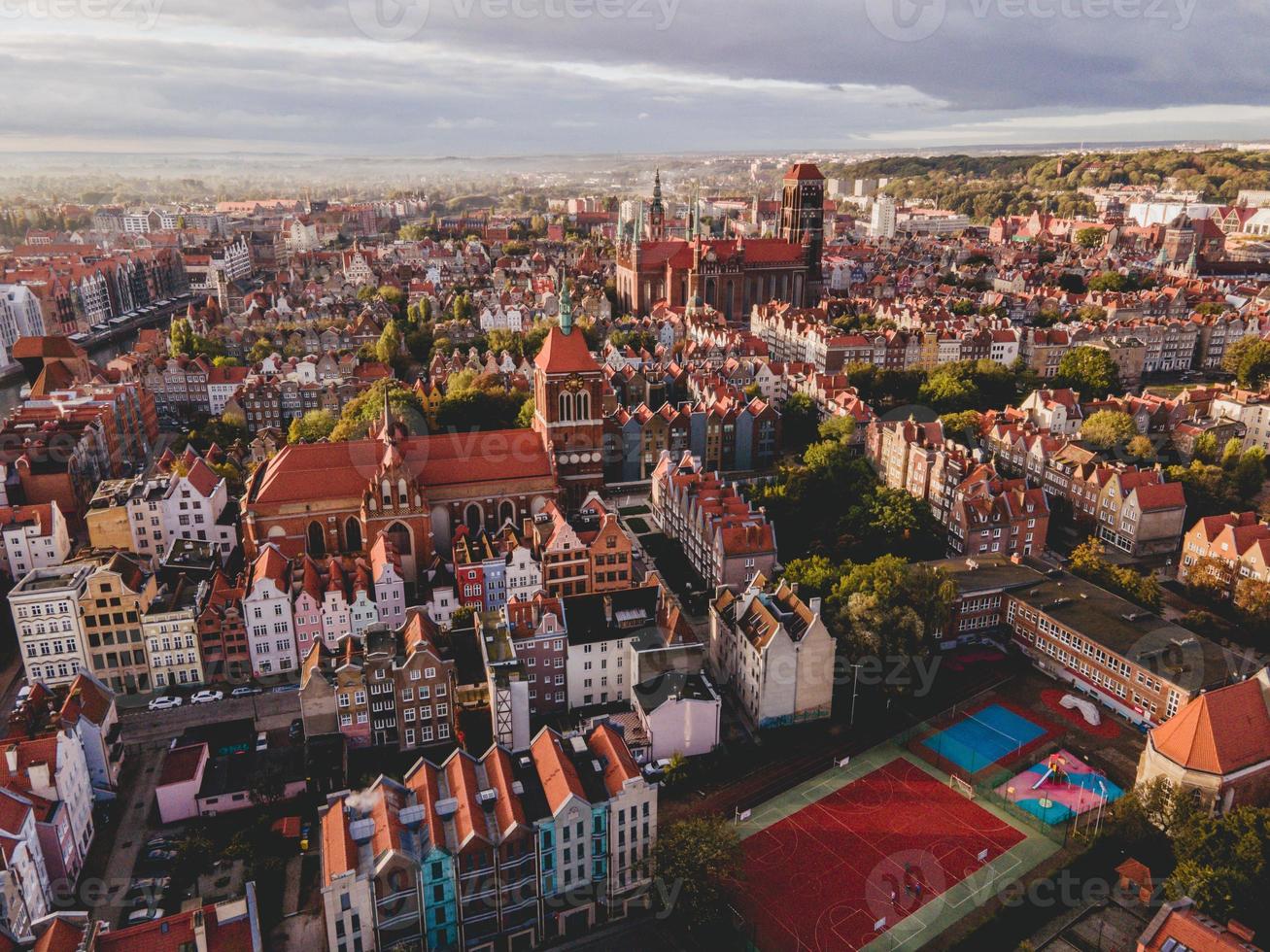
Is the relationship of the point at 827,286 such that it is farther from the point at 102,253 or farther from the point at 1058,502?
the point at 102,253

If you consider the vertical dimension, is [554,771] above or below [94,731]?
above

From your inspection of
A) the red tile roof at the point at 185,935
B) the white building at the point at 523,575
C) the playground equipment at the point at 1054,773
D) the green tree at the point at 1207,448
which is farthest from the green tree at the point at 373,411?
the green tree at the point at 1207,448

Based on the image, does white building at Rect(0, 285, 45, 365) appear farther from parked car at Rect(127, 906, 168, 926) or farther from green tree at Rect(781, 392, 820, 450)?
parked car at Rect(127, 906, 168, 926)

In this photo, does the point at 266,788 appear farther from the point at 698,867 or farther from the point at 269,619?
the point at 698,867

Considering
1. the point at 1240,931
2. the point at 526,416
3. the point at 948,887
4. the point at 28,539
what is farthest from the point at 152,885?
the point at 526,416

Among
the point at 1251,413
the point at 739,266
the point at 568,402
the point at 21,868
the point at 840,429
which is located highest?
the point at 739,266
